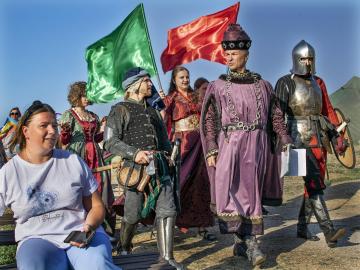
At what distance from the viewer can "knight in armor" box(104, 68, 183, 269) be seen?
17.4ft

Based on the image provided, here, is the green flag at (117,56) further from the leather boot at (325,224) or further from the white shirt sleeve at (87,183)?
the white shirt sleeve at (87,183)

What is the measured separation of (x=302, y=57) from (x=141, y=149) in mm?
2200

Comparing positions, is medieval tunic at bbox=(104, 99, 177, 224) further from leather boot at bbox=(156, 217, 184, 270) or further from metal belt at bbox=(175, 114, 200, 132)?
metal belt at bbox=(175, 114, 200, 132)

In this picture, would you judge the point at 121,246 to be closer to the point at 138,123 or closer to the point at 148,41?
the point at 138,123

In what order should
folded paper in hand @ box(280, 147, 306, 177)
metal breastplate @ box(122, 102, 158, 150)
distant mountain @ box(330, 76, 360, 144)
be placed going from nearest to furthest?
metal breastplate @ box(122, 102, 158, 150) → folded paper in hand @ box(280, 147, 306, 177) → distant mountain @ box(330, 76, 360, 144)

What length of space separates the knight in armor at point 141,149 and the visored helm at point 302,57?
182 cm

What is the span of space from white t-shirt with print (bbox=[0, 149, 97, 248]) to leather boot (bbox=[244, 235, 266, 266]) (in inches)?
89.4

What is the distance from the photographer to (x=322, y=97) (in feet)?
22.6

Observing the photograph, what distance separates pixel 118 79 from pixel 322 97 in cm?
341

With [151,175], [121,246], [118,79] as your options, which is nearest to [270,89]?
[151,175]

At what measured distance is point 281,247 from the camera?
6449mm

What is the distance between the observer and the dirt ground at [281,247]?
576cm

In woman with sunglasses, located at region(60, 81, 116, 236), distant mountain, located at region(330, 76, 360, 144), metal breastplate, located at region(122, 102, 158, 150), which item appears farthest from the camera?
distant mountain, located at region(330, 76, 360, 144)

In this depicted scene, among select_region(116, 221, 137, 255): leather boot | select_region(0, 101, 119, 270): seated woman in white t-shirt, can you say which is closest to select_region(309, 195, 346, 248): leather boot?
select_region(116, 221, 137, 255): leather boot
